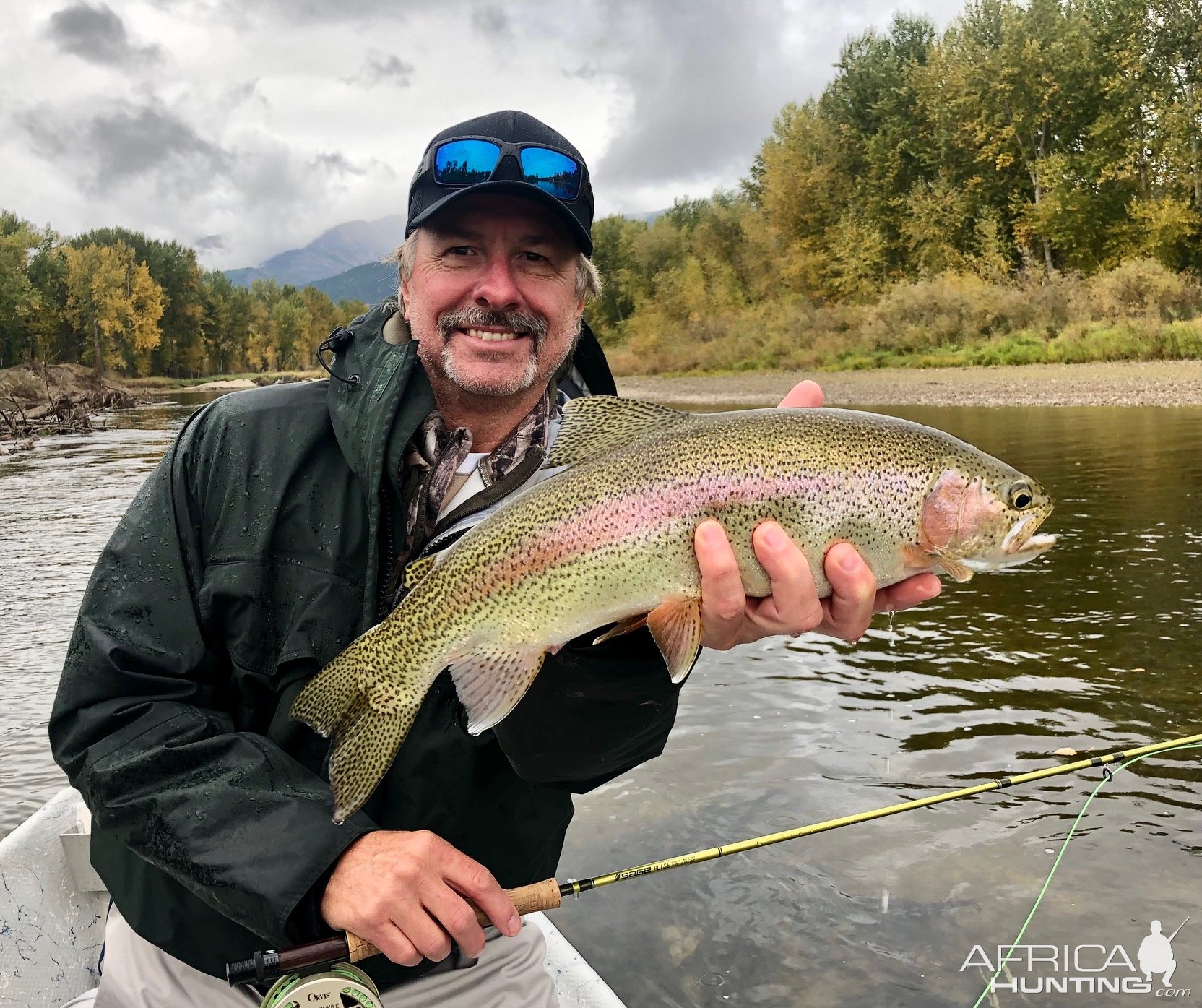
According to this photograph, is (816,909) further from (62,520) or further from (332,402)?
(62,520)

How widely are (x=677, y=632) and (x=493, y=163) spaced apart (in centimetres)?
162

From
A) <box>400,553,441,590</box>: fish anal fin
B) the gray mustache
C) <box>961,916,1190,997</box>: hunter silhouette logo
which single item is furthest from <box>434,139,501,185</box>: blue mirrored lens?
<box>961,916,1190,997</box>: hunter silhouette logo

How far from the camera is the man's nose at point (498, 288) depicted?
3.16 meters

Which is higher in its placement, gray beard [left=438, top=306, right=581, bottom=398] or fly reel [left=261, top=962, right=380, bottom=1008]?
gray beard [left=438, top=306, right=581, bottom=398]

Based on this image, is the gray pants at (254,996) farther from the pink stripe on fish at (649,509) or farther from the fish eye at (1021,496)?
the fish eye at (1021,496)

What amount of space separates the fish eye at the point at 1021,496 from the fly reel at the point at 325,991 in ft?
6.81

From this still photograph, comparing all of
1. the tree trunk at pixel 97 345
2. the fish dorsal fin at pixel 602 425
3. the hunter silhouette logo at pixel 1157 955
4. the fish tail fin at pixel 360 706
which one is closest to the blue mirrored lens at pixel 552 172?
the fish dorsal fin at pixel 602 425

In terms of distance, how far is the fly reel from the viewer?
8.02 ft

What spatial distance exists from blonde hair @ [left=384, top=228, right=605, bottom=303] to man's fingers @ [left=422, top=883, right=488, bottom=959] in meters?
2.04

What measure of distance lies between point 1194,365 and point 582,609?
101 ft

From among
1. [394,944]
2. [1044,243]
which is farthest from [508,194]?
[1044,243]

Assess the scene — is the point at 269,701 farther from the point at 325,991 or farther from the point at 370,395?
the point at 370,395

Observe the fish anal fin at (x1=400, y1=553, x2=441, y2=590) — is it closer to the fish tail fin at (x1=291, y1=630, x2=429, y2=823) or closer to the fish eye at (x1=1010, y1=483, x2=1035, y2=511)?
the fish tail fin at (x1=291, y1=630, x2=429, y2=823)

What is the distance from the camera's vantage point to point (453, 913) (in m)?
2.27
